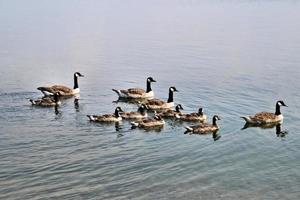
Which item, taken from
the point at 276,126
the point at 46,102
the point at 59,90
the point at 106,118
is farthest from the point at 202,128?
the point at 59,90

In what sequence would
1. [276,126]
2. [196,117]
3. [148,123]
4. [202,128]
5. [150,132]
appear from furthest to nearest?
[276,126] < [196,117] < [148,123] < [202,128] < [150,132]

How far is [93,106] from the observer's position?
26.5 metres

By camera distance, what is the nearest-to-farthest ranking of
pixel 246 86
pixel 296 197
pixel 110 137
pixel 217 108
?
pixel 296 197, pixel 110 137, pixel 217 108, pixel 246 86

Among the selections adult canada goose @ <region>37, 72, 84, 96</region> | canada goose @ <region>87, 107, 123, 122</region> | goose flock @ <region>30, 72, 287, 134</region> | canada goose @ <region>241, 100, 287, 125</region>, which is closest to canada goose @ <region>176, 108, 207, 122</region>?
goose flock @ <region>30, 72, 287, 134</region>

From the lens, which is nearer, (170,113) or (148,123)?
(148,123)

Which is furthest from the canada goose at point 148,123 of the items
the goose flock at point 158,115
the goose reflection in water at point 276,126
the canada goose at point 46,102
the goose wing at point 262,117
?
the canada goose at point 46,102

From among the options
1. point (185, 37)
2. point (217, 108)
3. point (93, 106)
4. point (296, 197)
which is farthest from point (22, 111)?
point (185, 37)

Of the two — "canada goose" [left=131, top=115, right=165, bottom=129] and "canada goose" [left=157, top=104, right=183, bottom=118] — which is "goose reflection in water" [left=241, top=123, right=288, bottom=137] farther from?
"canada goose" [left=131, top=115, right=165, bottom=129]

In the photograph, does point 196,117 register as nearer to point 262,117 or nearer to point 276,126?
point 262,117

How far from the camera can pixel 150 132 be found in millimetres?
21766

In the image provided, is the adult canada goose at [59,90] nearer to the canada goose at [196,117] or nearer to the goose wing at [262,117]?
the canada goose at [196,117]

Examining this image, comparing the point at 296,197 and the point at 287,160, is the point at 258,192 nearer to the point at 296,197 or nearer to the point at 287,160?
the point at 296,197

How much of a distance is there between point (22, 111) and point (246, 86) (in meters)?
13.2

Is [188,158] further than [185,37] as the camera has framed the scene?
No
